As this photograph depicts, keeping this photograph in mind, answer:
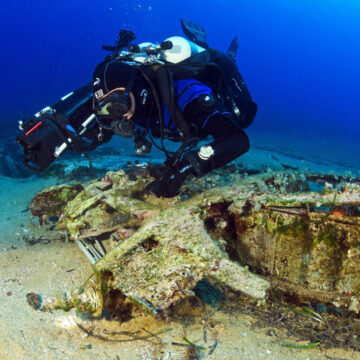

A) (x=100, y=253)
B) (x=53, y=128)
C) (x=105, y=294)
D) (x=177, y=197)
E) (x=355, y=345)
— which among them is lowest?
(x=355, y=345)

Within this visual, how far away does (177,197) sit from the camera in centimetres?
352

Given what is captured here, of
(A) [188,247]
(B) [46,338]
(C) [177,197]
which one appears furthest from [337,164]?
(B) [46,338]

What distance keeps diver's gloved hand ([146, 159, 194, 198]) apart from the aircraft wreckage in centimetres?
48

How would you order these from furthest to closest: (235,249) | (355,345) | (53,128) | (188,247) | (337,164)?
(337,164)
(53,128)
(235,249)
(188,247)
(355,345)

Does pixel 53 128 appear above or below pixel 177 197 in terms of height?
above

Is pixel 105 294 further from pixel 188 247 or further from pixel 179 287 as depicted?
pixel 188 247

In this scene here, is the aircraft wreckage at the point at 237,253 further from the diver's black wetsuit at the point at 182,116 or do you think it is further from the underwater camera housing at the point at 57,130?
the underwater camera housing at the point at 57,130

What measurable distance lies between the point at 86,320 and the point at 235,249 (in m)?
1.69

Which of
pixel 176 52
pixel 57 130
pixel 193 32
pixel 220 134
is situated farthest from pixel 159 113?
pixel 193 32

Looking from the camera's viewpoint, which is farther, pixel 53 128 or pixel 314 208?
pixel 53 128

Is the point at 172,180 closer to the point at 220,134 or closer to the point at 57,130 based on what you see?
the point at 220,134

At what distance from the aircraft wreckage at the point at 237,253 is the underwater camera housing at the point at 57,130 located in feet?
5.88

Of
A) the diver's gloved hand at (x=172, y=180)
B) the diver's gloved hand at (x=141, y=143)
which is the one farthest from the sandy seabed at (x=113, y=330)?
the diver's gloved hand at (x=141, y=143)

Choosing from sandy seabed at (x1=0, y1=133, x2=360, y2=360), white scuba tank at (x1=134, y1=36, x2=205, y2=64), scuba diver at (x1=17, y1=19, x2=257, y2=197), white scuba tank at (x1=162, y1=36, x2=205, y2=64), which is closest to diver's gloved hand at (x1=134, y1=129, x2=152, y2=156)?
scuba diver at (x1=17, y1=19, x2=257, y2=197)
